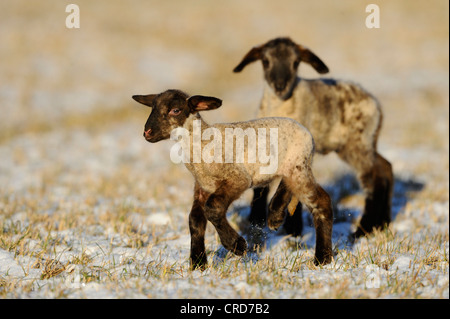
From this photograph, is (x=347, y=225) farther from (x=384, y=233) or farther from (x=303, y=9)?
(x=303, y=9)

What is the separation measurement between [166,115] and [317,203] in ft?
5.62

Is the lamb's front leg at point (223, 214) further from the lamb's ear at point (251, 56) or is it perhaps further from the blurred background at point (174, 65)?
the blurred background at point (174, 65)

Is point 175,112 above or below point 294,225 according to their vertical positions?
above

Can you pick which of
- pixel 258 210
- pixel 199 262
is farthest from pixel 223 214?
pixel 258 210

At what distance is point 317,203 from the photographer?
5.00m

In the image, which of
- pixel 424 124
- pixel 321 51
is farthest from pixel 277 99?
pixel 321 51

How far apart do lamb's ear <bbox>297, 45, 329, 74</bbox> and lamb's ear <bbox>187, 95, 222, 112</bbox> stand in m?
2.69

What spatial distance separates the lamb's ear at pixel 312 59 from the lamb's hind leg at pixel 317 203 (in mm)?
2197

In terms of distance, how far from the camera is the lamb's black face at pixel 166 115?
173 inches

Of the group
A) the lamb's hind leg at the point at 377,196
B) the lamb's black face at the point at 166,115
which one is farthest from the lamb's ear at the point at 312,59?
the lamb's black face at the point at 166,115

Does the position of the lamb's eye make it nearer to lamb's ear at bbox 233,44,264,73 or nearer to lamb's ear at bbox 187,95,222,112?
lamb's ear at bbox 187,95,222,112

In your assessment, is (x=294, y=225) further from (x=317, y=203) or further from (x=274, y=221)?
(x=274, y=221)

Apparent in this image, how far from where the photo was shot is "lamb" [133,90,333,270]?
443cm

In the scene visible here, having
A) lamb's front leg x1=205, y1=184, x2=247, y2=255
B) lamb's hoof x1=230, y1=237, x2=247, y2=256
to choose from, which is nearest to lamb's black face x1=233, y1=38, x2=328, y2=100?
lamb's front leg x1=205, y1=184, x2=247, y2=255
